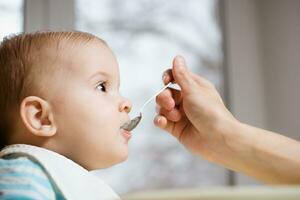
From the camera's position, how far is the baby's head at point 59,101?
0.84m

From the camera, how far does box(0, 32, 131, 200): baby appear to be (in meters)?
0.83

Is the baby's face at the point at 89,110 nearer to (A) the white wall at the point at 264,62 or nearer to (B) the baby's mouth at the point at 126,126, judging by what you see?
(B) the baby's mouth at the point at 126,126

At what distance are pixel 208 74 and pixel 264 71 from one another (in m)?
0.21

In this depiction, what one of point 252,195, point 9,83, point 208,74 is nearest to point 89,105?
point 9,83

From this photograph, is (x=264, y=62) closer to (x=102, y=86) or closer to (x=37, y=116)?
(x=102, y=86)

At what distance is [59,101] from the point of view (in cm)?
84

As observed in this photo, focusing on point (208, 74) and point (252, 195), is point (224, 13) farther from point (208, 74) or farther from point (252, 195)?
point (252, 195)

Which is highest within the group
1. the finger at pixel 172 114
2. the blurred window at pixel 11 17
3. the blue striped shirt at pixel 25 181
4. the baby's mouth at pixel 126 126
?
the blurred window at pixel 11 17

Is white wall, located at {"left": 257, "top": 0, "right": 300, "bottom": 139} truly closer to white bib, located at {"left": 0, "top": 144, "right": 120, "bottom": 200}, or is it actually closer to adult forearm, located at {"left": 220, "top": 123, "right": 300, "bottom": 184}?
adult forearm, located at {"left": 220, "top": 123, "right": 300, "bottom": 184}

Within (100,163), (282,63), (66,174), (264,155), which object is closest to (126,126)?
(100,163)

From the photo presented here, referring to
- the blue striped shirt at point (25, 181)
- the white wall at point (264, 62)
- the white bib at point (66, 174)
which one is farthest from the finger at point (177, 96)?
the white wall at point (264, 62)

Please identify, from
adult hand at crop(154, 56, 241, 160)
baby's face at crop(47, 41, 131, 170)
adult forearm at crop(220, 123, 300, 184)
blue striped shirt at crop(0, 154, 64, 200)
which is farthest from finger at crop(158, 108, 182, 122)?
blue striped shirt at crop(0, 154, 64, 200)

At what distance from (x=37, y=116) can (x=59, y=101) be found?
47mm

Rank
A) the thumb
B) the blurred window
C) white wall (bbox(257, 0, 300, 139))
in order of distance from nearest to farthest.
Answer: the thumb, the blurred window, white wall (bbox(257, 0, 300, 139))
